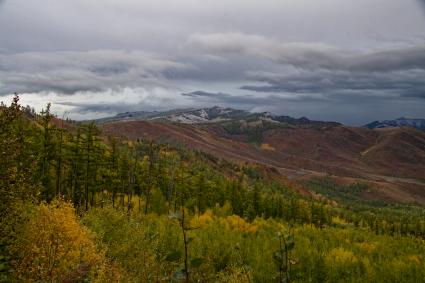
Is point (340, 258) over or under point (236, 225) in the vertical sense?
over

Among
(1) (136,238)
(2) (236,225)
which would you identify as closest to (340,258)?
(1) (136,238)

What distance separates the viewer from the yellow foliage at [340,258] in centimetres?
4222

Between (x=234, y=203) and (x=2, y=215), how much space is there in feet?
291

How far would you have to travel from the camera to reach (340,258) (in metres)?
43.9

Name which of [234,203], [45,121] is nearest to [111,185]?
[45,121]

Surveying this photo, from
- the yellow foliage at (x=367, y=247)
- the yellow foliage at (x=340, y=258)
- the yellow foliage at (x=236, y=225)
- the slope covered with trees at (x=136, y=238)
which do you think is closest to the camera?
the slope covered with trees at (x=136, y=238)

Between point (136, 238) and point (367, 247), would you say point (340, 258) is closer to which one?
point (367, 247)

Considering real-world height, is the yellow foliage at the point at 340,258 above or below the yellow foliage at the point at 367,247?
above

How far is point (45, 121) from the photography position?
62469 mm

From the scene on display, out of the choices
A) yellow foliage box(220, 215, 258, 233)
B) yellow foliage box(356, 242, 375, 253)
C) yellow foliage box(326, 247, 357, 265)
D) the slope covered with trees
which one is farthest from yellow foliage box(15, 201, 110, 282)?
yellow foliage box(220, 215, 258, 233)

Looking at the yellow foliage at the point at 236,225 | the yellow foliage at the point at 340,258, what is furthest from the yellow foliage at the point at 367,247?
the yellow foliage at the point at 236,225

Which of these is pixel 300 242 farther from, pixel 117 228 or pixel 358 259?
pixel 117 228

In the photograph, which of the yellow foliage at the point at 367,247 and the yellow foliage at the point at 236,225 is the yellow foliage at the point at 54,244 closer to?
the yellow foliage at the point at 367,247

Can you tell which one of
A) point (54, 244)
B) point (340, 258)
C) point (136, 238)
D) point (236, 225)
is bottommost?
point (236, 225)
